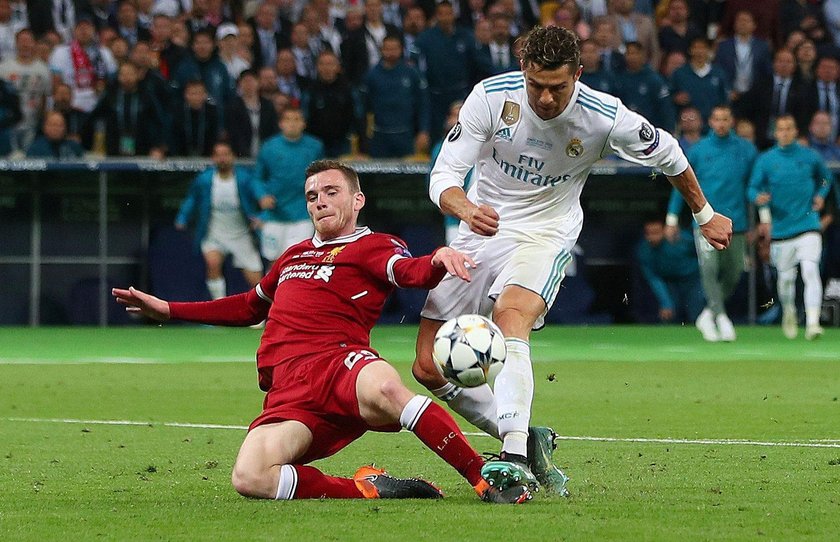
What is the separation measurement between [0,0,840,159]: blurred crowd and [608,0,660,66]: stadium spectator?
0.22 meters

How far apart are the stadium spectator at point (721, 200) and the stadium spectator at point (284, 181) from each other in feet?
13.6

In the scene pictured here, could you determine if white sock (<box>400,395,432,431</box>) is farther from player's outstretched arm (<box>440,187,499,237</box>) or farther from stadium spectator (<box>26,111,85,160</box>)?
stadium spectator (<box>26,111,85,160</box>)

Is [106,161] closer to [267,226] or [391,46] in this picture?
[267,226]

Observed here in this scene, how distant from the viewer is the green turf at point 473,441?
541 centimetres

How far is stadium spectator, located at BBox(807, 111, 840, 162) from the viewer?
18.5 m

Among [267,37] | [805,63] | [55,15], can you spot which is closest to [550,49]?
[267,37]

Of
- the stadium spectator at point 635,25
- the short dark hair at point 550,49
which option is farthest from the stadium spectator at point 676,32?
the short dark hair at point 550,49

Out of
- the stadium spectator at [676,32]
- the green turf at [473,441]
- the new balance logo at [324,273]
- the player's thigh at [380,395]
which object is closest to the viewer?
the green turf at [473,441]

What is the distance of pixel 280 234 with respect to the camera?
17.7 m

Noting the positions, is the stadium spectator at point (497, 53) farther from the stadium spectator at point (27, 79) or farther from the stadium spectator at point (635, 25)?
the stadium spectator at point (27, 79)

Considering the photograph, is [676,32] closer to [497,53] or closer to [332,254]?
[497,53]

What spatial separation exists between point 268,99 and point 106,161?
2.11m

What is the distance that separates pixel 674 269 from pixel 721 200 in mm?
2418

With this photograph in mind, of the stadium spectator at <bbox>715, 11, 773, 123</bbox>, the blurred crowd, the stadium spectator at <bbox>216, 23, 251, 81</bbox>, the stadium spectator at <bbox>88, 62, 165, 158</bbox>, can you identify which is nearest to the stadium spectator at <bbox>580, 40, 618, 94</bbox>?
the blurred crowd
